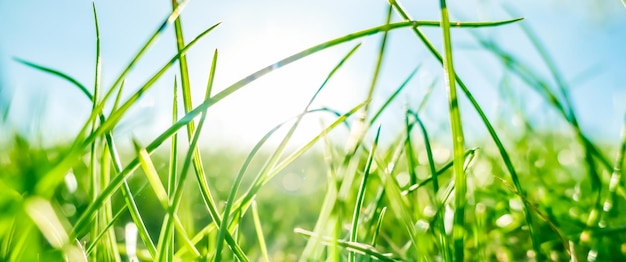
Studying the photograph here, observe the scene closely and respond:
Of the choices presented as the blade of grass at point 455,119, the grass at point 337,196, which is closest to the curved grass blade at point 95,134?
the grass at point 337,196

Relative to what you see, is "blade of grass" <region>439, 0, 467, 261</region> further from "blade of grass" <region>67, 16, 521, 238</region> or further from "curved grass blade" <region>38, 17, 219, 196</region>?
"curved grass blade" <region>38, 17, 219, 196</region>

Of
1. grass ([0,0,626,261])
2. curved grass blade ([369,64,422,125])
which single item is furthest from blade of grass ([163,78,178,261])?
curved grass blade ([369,64,422,125])

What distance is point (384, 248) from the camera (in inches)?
29.5

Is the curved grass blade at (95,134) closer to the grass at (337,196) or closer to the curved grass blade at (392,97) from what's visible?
the grass at (337,196)

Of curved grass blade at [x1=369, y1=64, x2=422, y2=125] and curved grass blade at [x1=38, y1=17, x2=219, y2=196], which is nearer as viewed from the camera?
curved grass blade at [x1=38, y1=17, x2=219, y2=196]

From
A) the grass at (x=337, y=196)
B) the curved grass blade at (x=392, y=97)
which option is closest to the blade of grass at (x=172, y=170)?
the grass at (x=337, y=196)

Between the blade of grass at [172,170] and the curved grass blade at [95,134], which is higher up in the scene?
the curved grass blade at [95,134]

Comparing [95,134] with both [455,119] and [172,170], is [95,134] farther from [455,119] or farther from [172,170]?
[455,119]

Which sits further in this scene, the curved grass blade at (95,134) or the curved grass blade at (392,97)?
the curved grass blade at (392,97)

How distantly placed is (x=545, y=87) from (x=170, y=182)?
0.47m

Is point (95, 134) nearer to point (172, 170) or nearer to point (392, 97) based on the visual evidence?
point (172, 170)

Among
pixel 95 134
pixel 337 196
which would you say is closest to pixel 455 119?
pixel 337 196

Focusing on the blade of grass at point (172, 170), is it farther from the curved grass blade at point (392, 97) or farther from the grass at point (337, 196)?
the curved grass blade at point (392, 97)

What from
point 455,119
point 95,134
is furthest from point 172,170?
point 455,119
